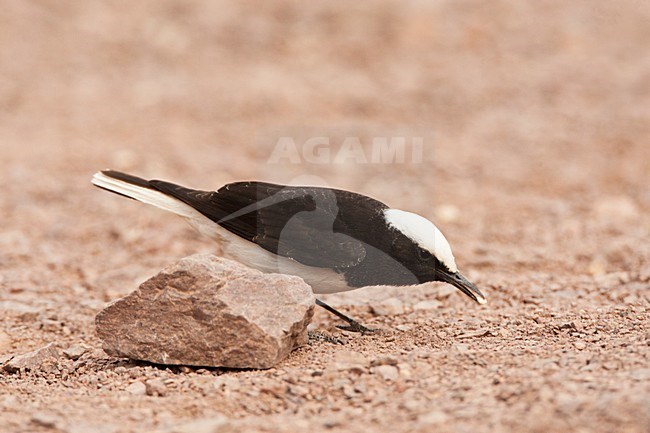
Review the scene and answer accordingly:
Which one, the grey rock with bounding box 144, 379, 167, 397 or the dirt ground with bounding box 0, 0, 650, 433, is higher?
the dirt ground with bounding box 0, 0, 650, 433

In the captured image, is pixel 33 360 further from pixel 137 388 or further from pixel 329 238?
pixel 329 238

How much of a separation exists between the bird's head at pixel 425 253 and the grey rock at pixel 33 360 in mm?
2474

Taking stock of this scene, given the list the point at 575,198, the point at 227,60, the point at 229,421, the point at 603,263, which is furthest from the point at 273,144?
the point at 229,421

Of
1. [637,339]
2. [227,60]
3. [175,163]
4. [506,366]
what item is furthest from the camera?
[227,60]

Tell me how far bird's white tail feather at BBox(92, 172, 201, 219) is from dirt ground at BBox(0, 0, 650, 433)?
3.56 ft

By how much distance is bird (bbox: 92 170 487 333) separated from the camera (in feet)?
19.3

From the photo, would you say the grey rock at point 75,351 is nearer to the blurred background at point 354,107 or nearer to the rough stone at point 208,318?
the rough stone at point 208,318

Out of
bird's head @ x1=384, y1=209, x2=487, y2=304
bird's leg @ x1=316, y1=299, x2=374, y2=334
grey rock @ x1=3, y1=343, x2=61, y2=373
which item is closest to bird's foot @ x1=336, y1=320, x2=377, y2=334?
bird's leg @ x1=316, y1=299, x2=374, y2=334

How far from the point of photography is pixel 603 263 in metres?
7.93

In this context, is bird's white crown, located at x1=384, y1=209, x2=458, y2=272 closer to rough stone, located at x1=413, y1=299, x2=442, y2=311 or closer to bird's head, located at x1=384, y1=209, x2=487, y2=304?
bird's head, located at x1=384, y1=209, x2=487, y2=304

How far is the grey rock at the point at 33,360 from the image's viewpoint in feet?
17.4

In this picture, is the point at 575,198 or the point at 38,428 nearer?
the point at 38,428

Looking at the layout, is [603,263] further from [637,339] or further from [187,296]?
[187,296]

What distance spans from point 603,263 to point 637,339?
10.0 feet
